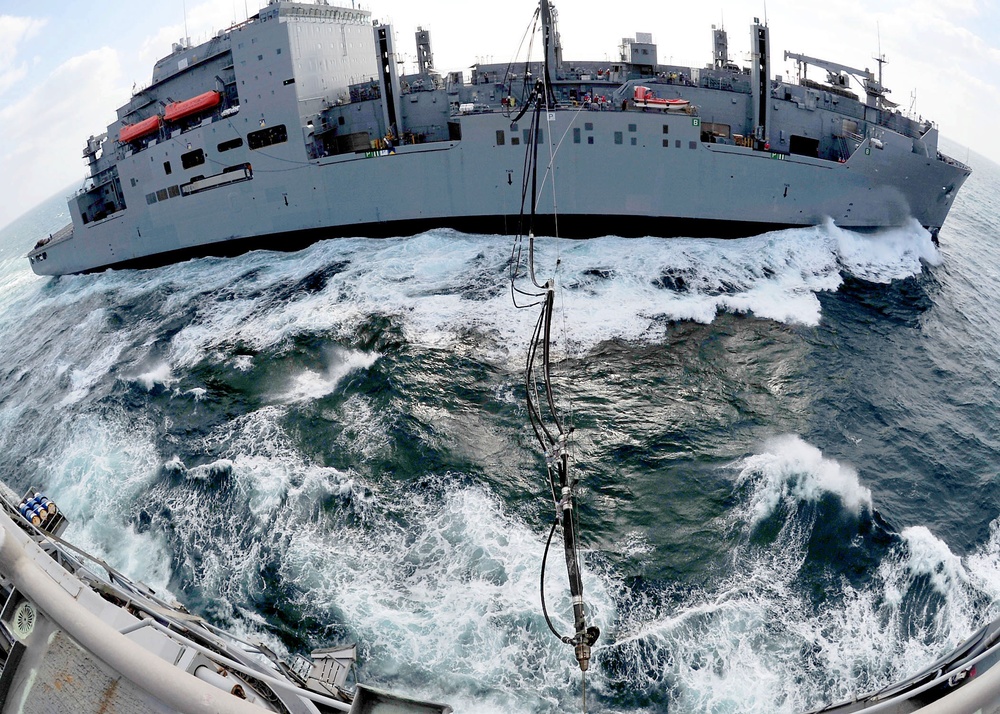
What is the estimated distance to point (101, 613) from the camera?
6098mm

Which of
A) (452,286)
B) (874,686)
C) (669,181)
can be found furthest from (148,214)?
(874,686)

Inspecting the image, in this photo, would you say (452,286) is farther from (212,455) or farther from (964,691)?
(964,691)

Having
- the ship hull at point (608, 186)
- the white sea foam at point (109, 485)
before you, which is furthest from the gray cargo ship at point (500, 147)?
the white sea foam at point (109, 485)

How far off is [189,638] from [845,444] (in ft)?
39.7

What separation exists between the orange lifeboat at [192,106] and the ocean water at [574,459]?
790 cm

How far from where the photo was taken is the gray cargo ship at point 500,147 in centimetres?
2211

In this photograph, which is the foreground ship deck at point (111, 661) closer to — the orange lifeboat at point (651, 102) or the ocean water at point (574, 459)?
the ocean water at point (574, 459)

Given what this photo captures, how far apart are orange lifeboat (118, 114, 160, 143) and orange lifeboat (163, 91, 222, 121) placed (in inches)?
23.1

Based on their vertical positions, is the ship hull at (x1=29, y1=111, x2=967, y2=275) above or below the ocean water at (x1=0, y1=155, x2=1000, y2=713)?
above

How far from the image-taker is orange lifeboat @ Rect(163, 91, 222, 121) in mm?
26281

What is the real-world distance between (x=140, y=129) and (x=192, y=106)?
3373 mm

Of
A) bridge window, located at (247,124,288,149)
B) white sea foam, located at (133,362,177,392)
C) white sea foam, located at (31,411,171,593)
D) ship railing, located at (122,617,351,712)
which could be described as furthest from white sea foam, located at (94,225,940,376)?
ship railing, located at (122,617,351,712)

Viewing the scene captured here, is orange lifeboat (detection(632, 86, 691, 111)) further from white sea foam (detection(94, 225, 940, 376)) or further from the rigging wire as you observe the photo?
white sea foam (detection(94, 225, 940, 376))

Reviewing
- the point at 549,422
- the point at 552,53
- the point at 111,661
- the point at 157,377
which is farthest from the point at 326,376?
the point at 552,53
